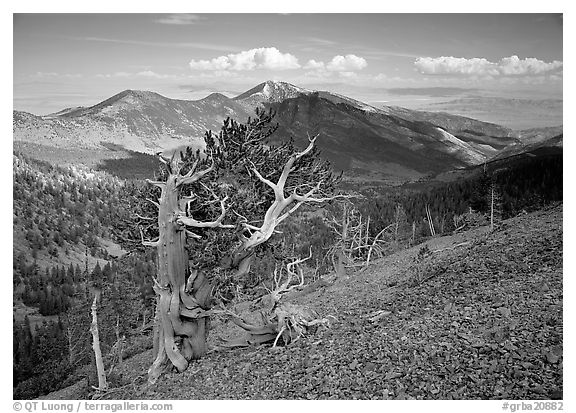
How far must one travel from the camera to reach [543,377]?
689 cm

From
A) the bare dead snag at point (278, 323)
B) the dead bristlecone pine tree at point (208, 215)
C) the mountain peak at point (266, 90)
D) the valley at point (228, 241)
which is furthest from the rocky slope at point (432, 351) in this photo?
the mountain peak at point (266, 90)

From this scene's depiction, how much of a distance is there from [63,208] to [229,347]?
230 feet

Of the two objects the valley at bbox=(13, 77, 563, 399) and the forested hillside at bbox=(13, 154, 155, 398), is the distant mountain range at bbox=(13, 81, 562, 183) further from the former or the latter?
the forested hillside at bbox=(13, 154, 155, 398)

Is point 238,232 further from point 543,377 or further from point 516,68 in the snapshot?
point 516,68

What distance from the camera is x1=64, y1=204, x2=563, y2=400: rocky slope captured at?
275 inches

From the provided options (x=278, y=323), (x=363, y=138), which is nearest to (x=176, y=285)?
(x=278, y=323)

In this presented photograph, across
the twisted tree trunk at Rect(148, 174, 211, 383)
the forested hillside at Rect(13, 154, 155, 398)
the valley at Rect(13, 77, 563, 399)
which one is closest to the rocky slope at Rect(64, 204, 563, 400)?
the valley at Rect(13, 77, 563, 399)

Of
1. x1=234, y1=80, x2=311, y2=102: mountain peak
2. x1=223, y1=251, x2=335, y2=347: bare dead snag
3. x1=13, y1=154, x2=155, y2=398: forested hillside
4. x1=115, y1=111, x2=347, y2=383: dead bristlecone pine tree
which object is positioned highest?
x1=234, y1=80, x2=311, y2=102: mountain peak

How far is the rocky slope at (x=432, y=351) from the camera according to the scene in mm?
6992

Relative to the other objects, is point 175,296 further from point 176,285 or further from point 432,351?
point 432,351
